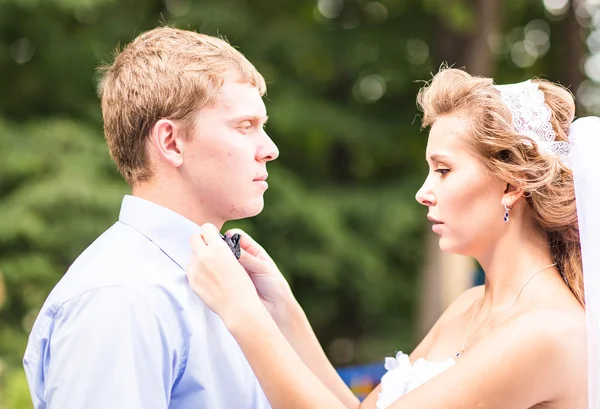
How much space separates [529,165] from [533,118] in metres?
0.17

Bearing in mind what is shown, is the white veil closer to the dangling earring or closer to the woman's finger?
the dangling earring

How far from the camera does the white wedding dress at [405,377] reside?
2736 mm

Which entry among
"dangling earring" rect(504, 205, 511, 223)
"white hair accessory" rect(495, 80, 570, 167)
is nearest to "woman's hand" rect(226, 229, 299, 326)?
"dangling earring" rect(504, 205, 511, 223)

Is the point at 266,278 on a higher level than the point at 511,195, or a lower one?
lower

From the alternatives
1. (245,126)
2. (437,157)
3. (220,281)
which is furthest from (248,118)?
(437,157)

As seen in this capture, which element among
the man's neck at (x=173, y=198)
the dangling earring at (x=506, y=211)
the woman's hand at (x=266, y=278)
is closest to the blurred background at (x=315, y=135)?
the woman's hand at (x=266, y=278)

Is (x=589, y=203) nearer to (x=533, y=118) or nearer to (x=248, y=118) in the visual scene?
(x=533, y=118)

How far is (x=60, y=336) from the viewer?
203cm

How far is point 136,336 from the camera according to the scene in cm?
205

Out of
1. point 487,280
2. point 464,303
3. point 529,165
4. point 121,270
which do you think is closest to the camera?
point 121,270

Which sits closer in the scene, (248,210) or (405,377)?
(248,210)

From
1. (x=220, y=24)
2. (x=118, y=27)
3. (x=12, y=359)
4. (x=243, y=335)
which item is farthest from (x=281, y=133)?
(x=243, y=335)

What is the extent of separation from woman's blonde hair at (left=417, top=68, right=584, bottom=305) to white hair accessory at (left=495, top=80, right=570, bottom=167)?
0.06 feet

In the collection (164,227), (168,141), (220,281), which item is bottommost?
(220,281)
